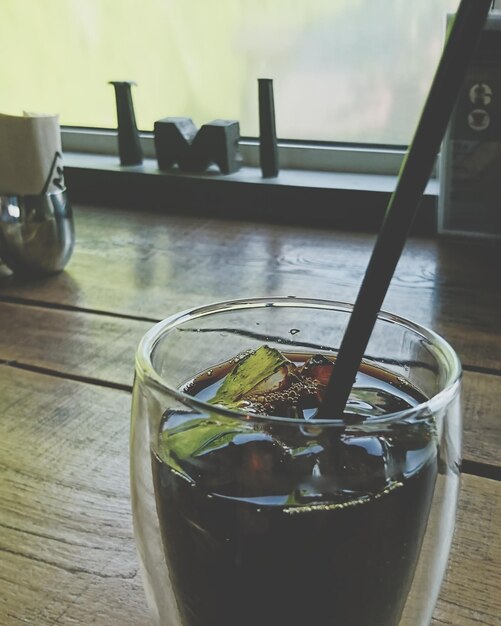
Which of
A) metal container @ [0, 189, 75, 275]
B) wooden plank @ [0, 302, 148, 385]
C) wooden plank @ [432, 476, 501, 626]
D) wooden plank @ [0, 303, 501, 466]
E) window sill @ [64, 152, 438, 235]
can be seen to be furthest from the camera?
window sill @ [64, 152, 438, 235]

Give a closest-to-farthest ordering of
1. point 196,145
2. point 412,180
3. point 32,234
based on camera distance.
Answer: point 412,180 < point 32,234 < point 196,145

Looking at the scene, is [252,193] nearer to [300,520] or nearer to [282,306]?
[282,306]

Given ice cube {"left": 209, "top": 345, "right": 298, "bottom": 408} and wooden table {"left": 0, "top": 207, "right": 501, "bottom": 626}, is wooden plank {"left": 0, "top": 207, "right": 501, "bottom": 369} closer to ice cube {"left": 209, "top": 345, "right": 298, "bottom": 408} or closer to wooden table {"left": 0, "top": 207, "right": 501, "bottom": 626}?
wooden table {"left": 0, "top": 207, "right": 501, "bottom": 626}

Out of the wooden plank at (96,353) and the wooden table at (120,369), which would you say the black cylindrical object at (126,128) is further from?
the wooden plank at (96,353)

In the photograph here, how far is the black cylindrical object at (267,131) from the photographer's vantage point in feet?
5.09

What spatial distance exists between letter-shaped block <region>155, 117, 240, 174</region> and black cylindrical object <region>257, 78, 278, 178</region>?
2.6 inches

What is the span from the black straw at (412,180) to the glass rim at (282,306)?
29 millimetres

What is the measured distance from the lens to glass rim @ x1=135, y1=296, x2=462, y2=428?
313mm

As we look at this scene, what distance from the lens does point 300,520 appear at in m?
0.32

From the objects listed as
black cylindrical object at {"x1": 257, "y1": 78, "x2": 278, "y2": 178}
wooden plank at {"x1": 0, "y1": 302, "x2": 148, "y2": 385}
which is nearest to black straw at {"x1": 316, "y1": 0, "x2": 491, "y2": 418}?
wooden plank at {"x1": 0, "y1": 302, "x2": 148, "y2": 385}

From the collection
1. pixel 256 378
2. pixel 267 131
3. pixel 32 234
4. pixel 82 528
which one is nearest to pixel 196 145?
pixel 267 131

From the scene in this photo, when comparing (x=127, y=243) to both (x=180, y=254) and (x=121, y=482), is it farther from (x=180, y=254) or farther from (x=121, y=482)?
(x=121, y=482)

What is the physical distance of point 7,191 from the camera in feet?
3.86

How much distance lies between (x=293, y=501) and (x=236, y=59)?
1557 millimetres
